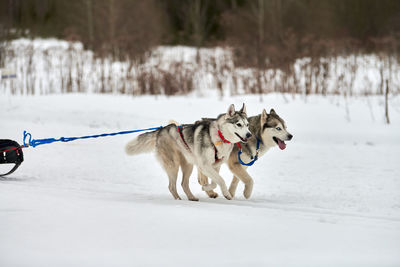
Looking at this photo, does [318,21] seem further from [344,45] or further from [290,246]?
[290,246]

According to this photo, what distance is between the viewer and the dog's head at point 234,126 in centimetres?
443

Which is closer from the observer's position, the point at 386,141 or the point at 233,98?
the point at 386,141

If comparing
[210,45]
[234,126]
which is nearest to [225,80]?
[210,45]

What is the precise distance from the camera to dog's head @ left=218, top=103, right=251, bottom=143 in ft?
14.5

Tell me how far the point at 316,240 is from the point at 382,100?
9290mm

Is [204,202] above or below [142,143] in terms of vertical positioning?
below

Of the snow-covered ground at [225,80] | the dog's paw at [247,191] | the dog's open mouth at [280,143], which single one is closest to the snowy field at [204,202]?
the dog's paw at [247,191]

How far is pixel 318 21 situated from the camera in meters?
20.4

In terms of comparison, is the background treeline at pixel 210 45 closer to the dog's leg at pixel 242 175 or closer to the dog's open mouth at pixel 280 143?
the dog's open mouth at pixel 280 143

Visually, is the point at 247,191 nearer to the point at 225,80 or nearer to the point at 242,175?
the point at 242,175

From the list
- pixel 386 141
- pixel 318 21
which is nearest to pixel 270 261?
pixel 386 141

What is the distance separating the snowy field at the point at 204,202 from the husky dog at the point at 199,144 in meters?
0.34

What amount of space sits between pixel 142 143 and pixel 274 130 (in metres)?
1.43

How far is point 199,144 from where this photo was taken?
461 cm
